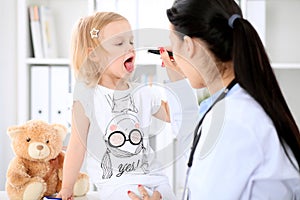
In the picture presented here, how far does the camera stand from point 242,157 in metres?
1.02

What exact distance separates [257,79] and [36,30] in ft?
4.79

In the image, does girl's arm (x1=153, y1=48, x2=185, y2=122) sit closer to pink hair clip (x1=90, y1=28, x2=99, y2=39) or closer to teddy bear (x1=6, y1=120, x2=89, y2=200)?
pink hair clip (x1=90, y1=28, x2=99, y2=39)

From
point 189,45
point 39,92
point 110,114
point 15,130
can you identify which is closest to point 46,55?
point 39,92

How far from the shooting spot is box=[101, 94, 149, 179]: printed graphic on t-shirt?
1.25 meters

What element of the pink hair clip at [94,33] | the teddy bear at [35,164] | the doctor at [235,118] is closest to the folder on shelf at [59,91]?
the teddy bear at [35,164]

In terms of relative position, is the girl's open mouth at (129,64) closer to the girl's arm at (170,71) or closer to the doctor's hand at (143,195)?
the girl's arm at (170,71)

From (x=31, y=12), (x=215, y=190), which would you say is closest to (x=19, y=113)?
(x=31, y=12)

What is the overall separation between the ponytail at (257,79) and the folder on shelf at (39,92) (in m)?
1.41

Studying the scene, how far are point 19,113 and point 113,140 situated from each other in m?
1.18

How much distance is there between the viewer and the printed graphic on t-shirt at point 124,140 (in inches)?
49.1

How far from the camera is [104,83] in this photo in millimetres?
1384

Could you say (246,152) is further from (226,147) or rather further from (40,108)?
(40,108)

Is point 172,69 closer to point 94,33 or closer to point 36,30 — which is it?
point 94,33

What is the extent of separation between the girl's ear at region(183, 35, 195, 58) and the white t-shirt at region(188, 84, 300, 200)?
14 centimetres
